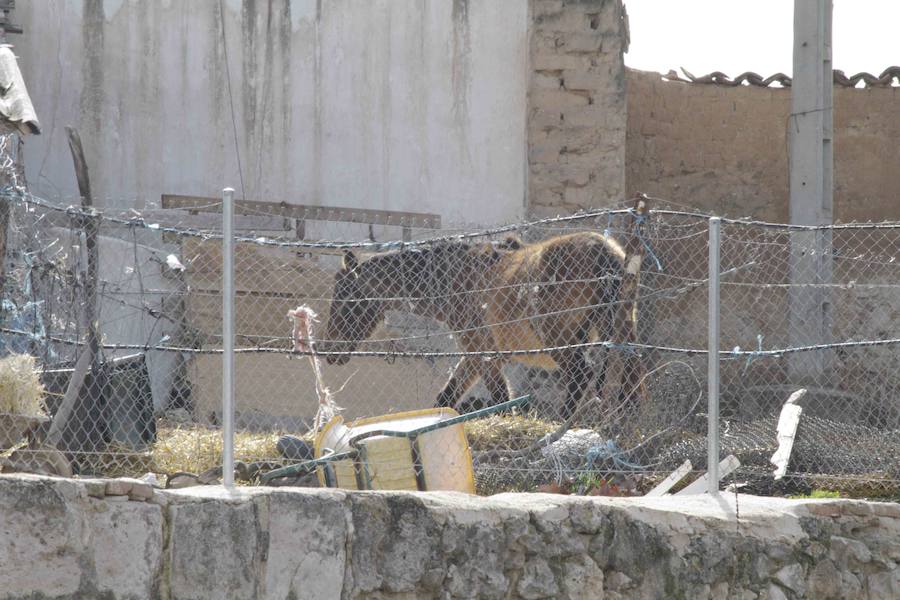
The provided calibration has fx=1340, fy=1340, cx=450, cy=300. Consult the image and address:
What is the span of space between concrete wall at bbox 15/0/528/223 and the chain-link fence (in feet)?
3.27

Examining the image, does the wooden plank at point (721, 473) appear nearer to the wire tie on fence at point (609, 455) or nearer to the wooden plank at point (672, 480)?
the wooden plank at point (672, 480)

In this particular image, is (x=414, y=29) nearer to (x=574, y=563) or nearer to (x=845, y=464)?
(x=845, y=464)

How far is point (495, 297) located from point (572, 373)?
0.73 meters

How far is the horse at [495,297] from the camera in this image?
8.45 m

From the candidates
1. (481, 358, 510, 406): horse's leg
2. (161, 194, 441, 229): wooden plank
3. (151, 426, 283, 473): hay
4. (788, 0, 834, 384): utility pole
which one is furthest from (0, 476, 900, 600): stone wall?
(161, 194, 441, 229): wooden plank

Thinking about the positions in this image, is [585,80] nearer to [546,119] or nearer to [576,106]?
[576,106]

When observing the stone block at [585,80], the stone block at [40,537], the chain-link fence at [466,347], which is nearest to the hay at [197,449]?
the chain-link fence at [466,347]

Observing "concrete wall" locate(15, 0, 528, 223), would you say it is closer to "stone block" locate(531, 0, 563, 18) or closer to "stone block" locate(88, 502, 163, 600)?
"stone block" locate(531, 0, 563, 18)

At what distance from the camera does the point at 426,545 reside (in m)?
5.29

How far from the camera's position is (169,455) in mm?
6738

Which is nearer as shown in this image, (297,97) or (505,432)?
(505,432)

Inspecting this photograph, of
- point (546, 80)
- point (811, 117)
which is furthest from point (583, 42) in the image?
point (811, 117)

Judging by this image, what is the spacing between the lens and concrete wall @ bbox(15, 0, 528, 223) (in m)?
13.2

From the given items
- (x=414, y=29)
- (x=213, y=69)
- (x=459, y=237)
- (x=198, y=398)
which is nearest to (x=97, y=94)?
(x=213, y=69)
